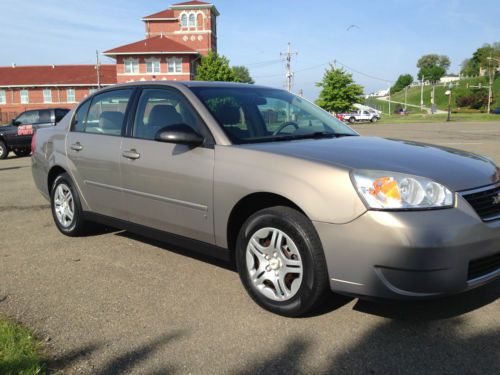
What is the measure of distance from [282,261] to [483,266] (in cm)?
122

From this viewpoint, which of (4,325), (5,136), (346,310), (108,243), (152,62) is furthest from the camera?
(152,62)

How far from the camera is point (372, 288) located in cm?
279

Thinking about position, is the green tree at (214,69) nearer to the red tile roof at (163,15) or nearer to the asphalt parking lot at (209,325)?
the red tile roof at (163,15)

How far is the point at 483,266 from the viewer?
9.56ft

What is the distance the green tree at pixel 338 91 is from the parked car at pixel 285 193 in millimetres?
52188

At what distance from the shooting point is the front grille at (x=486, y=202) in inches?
114

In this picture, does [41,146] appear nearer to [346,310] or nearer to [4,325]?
[4,325]

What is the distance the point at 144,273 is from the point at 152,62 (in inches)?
2331

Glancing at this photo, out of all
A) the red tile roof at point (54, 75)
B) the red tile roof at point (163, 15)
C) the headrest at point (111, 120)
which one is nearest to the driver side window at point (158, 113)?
the headrest at point (111, 120)

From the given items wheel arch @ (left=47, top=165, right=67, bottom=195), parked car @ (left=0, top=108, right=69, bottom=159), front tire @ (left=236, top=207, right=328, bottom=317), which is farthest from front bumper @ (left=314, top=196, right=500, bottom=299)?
parked car @ (left=0, top=108, right=69, bottom=159)

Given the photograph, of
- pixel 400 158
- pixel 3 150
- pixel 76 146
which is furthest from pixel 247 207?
pixel 3 150

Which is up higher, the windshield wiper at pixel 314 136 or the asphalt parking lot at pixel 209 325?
the windshield wiper at pixel 314 136

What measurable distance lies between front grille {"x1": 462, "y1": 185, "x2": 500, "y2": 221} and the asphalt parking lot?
704 millimetres

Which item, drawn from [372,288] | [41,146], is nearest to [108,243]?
[41,146]
